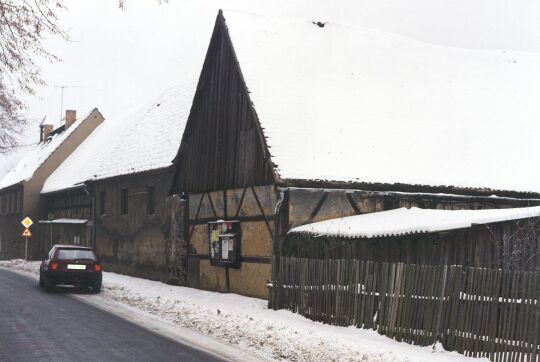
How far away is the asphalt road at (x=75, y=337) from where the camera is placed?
9469 mm

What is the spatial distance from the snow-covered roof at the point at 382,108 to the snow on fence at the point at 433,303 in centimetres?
386

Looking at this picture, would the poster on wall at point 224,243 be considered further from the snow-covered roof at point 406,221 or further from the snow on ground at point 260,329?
the snow-covered roof at point 406,221

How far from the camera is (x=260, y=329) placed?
11836 millimetres

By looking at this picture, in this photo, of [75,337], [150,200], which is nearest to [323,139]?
[75,337]

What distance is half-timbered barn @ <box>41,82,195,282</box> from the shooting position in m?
24.5

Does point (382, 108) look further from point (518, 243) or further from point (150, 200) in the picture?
point (150, 200)

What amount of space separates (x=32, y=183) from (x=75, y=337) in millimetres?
33980

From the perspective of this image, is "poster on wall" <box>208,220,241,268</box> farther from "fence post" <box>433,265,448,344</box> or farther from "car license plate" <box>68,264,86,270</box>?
"fence post" <box>433,265,448,344</box>

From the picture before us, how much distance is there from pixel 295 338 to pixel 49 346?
152 inches

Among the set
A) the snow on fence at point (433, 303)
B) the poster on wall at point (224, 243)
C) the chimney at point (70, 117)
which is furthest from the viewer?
the chimney at point (70, 117)

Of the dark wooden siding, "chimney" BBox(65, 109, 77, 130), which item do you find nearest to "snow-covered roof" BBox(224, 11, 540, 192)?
the dark wooden siding

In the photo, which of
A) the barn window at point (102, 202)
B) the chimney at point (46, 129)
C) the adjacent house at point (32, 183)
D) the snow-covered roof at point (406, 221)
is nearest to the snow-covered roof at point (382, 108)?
the snow-covered roof at point (406, 221)

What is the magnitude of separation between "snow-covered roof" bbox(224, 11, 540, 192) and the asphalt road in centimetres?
566

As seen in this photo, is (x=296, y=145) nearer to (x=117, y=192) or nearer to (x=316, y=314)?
(x=316, y=314)
